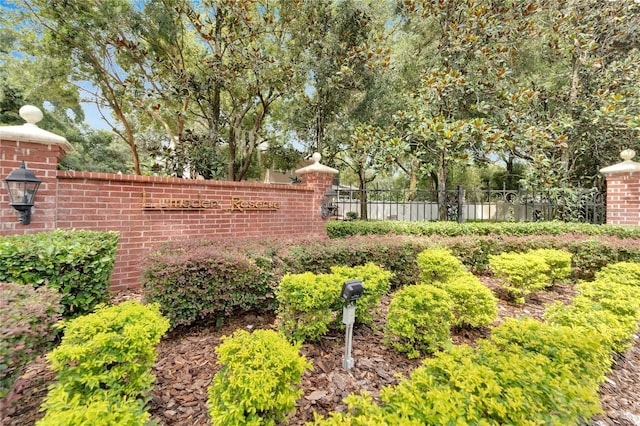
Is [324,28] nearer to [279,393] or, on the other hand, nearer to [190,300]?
[190,300]

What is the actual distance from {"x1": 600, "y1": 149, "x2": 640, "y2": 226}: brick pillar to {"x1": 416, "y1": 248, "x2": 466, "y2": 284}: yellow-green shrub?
540 centimetres

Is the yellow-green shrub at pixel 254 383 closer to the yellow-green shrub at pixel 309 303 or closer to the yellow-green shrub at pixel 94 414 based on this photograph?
the yellow-green shrub at pixel 94 414

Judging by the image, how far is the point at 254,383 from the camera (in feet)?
4.72

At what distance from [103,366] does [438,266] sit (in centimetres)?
355

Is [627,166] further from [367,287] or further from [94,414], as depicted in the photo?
[94,414]

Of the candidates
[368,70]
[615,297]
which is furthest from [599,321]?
[368,70]

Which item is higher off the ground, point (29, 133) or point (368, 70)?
point (368, 70)

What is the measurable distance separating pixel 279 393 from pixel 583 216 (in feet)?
30.5

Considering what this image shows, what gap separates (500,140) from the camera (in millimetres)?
6715

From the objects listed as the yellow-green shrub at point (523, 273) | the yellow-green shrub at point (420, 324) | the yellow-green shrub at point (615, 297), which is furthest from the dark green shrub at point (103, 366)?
the yellow-green shrub at point (523, 273)

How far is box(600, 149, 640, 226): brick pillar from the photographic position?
607 cm

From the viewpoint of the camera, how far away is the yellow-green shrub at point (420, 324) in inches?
95.0

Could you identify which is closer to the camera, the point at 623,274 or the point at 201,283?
the point at 201,283

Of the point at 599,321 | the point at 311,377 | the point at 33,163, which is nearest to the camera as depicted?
the point at 311,377
